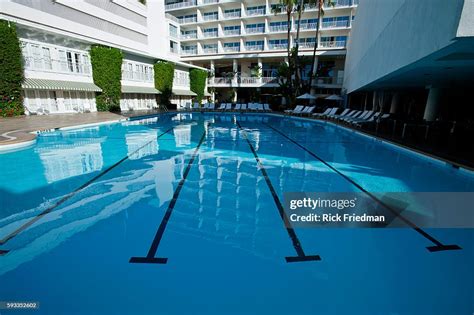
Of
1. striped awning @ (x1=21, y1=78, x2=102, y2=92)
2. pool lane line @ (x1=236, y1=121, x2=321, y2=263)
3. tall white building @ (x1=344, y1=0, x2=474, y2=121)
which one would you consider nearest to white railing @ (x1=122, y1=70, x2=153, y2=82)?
striped awning @ (x1=21, y1=78, x2=102, y2=92)

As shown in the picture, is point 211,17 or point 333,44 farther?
point 211,17

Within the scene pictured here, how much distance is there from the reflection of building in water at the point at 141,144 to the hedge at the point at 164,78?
17950 millimetres

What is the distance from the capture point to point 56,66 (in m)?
18.4

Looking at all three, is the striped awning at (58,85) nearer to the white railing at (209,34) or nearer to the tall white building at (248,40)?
the tall white building at (248,40)

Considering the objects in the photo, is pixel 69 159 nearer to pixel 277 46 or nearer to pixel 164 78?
pixel 164 78

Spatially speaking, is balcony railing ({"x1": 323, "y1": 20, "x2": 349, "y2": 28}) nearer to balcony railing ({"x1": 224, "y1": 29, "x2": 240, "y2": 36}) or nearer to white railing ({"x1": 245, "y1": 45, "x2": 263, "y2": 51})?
white railing ({"x1": 245, "y1": 45, "x2": 263, "y2": 51})

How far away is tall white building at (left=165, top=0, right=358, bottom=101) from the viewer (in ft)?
105

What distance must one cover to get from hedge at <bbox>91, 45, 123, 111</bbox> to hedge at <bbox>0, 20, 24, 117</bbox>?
6.41m

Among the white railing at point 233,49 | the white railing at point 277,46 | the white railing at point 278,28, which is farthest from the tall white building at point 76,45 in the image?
the white railing at point 278,28

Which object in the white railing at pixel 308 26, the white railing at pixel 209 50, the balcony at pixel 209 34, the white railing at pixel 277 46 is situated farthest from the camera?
the white railing at pixel 209 50

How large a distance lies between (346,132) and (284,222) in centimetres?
1257

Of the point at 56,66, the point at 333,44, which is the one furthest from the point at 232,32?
the point at 56,66

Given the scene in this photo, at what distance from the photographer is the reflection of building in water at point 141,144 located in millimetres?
9080

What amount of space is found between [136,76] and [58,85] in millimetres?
10060
